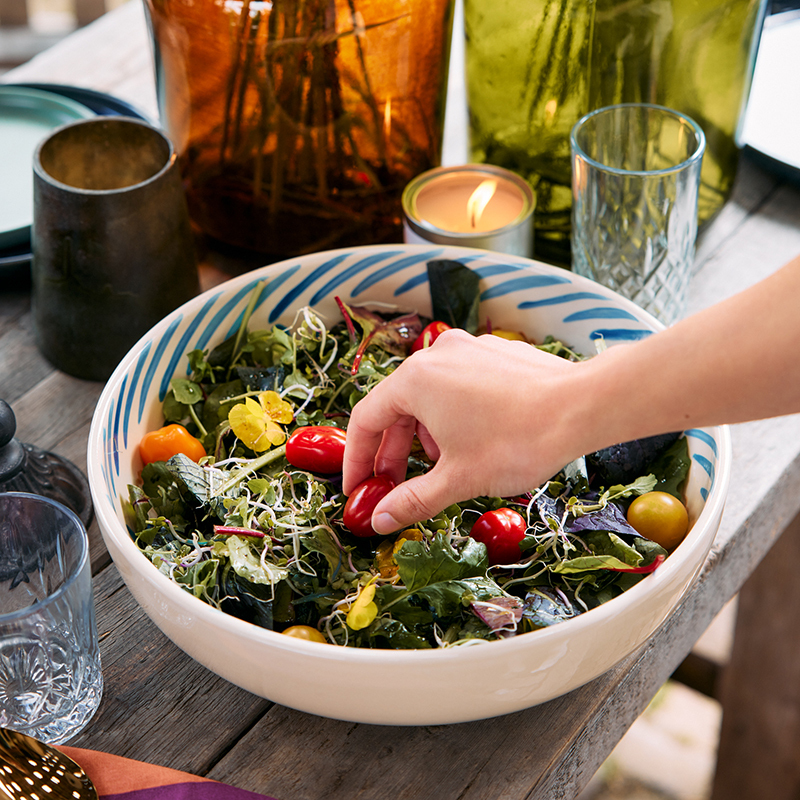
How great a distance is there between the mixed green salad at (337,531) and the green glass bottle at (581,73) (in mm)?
317

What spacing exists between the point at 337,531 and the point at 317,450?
8cm

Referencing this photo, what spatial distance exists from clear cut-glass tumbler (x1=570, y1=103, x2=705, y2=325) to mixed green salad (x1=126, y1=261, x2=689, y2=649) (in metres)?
0.15

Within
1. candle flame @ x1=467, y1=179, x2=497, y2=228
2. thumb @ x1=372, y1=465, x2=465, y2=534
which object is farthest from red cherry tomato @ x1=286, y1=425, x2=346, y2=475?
candle flame @ x1=467, y1=179, x2=497, y2=228

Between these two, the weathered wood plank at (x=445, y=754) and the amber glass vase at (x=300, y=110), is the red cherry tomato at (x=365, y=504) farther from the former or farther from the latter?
the amber glass vase at (x=300, y=110)

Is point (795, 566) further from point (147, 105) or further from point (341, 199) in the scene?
point (147, 105)

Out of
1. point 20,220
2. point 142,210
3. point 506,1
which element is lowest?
point 20,220

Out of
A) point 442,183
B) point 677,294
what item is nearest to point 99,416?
point 442,183

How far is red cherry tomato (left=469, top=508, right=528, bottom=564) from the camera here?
775 mm

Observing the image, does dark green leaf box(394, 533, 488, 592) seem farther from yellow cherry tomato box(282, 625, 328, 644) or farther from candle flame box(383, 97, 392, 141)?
candle flame box(383, 97, 392, 141)

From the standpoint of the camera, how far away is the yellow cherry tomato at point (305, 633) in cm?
70

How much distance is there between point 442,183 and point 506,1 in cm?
22

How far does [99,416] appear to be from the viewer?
83cm

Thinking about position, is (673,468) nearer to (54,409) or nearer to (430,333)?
(430,333)

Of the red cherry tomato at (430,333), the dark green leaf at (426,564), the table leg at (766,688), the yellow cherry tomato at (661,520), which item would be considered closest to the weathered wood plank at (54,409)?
the red cherry tomato at (430,333)
